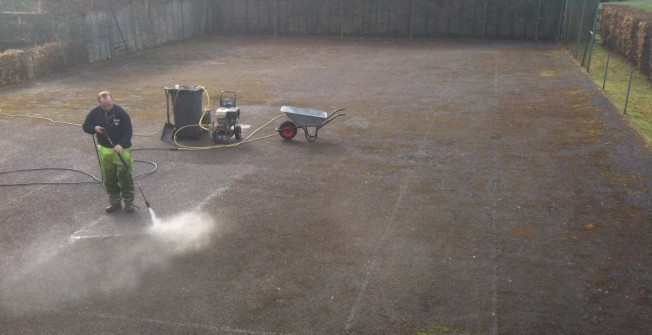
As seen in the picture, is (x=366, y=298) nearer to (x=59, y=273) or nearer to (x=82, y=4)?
(x=59, y=273)

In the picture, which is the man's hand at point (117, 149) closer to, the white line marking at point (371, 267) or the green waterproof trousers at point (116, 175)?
the green waterproof trousers at point (116, 175)

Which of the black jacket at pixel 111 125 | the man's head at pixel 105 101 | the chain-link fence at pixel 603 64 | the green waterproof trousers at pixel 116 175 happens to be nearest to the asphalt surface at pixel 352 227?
the green waterproof trousers at pixel 116 175

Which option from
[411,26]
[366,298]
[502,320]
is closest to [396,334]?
[366,298]

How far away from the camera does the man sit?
968 centimetres

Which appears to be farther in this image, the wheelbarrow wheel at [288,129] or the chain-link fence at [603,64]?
the chain-link fence at [603,64]

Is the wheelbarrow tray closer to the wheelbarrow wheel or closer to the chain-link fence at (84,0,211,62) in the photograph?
the wheelbarrow wheel

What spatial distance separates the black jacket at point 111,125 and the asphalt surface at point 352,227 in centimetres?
127

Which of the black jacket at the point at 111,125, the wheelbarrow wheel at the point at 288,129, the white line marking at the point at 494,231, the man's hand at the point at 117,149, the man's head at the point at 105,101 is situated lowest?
the white line marking at the point at 494,231

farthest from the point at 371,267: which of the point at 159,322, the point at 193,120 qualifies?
the point at 193,120

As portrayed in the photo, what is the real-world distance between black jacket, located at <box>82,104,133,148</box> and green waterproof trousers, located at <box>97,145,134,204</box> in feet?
0.50

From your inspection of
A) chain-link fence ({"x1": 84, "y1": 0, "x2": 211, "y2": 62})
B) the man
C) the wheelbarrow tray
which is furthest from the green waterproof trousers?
chain-link fence ({"x1": 84, "y1": 0, "x2": 211, "y2": 62})

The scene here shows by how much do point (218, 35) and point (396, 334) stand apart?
104 ft

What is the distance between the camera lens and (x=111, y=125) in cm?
973

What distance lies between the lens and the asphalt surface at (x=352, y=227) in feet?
23.1
